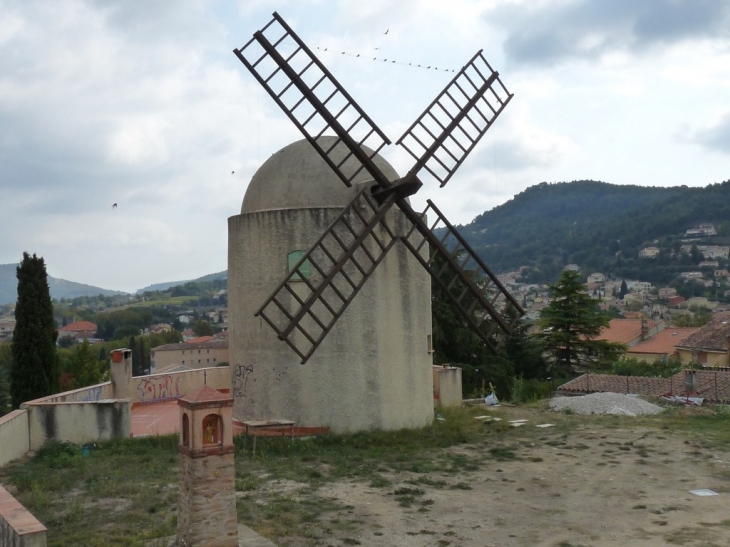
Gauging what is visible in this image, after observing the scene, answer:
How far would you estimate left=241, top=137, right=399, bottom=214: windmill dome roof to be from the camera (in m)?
13.8

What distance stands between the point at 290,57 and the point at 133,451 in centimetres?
774

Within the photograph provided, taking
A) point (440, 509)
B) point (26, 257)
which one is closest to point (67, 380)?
point (26, 257)

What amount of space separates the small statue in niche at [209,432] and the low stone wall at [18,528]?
1.78 m

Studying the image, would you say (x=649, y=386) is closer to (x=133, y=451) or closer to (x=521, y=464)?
(x=521, y=464)

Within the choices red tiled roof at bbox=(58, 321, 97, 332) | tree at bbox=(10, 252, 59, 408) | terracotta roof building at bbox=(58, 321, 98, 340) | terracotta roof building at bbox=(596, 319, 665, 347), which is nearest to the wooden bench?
tree at bbox=(10, 252, 59, 408)

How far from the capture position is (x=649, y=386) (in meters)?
24.3

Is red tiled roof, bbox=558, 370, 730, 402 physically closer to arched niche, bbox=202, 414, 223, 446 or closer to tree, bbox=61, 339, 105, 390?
arched niche, bbox=202, 414, 223, 446

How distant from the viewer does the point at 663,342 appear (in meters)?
62.0

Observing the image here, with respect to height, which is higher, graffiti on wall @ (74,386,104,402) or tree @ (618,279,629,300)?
tree @ (618,279,629,300)

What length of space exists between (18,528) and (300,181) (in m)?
9.04

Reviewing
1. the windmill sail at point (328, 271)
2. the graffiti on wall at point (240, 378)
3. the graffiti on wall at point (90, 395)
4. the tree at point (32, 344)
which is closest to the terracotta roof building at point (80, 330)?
the tree at point (32, 344)

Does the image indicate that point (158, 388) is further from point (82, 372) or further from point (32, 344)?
point (82, 372)

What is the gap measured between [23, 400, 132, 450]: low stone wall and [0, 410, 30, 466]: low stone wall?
0.19 m

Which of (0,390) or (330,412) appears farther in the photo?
(0,390)
